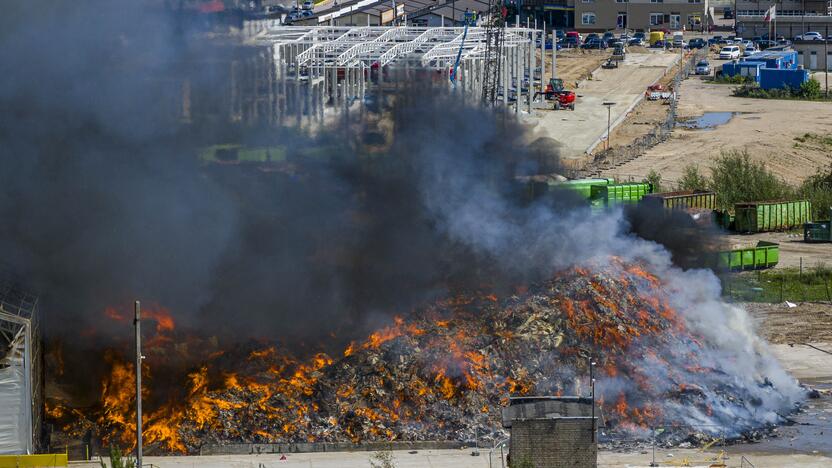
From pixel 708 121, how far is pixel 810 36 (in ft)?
103

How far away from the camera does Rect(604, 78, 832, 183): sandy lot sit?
69.6 meters

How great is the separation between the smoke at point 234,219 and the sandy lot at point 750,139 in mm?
28049

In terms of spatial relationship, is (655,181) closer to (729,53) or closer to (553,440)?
(553,440)

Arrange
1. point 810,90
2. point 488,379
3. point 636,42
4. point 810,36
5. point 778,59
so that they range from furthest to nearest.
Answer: point 636,42, point 810,36, point 778,59, point 810,90, point 488,379

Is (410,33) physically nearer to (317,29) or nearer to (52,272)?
(317,29)

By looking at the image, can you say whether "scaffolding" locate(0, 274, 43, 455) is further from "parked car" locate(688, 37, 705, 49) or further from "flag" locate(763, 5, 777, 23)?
"parked car" locate(688, 37, 705, 49)

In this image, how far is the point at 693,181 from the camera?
62844 millimetres

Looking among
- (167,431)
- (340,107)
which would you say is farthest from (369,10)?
(167,431)

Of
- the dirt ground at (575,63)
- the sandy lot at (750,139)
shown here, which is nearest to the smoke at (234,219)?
the sandy lot at (750,139)

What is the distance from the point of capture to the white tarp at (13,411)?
98.9 feet

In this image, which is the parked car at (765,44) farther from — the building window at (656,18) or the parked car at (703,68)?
the parked car at (703,68)

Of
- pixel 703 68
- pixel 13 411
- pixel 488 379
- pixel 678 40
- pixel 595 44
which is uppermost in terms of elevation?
pixel 678 40

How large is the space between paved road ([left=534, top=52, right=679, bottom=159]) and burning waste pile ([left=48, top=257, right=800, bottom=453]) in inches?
1083

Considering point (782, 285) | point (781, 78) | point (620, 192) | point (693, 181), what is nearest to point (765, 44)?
point (781, 78)
